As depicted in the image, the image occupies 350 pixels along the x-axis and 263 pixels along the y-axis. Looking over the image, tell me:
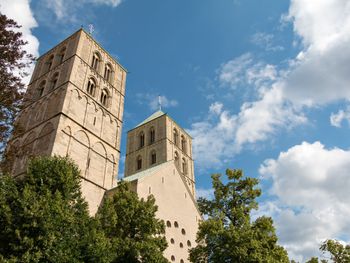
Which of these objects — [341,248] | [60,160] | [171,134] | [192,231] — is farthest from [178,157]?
[60,160]

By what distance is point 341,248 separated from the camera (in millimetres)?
22469

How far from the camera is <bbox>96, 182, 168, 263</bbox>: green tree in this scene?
15.3 m

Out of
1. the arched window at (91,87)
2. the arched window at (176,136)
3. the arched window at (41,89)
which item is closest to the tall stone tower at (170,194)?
the arched window at (176,136)

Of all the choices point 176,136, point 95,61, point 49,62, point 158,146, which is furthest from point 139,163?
point 49,62

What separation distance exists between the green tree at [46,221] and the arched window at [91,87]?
15980mm

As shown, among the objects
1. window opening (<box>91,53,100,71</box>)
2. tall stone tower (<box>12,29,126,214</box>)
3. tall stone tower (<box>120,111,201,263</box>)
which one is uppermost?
window opening (<box>91,53,100,71</box>)

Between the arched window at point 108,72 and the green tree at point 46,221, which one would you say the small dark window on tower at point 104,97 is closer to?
the arched window at point 108,72

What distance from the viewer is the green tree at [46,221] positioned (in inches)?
489

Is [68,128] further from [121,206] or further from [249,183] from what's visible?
[249,183]

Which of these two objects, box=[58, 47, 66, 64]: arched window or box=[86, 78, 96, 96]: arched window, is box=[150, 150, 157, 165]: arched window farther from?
box=[58, 47, 66, 64]: arched window

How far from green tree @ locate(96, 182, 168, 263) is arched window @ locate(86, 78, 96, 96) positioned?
1620 centimetres

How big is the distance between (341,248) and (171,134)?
28648mm

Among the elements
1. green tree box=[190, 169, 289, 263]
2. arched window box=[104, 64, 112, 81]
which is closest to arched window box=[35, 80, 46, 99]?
arched window box=[104, 64, 112, 81]

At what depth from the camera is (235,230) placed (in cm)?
1598
